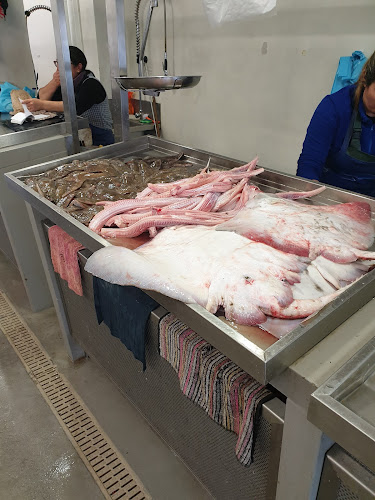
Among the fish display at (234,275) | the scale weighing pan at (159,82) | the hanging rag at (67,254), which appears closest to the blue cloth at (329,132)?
the scale weighing pan at (159,82)

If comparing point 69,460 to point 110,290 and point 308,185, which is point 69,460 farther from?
point 308,185

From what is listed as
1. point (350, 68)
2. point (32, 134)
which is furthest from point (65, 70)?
point (350, 68)

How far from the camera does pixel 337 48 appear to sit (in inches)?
112

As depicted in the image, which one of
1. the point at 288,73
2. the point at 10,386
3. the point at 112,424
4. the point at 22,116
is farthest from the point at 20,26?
the point at 112,424

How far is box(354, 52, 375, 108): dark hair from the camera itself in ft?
6.30

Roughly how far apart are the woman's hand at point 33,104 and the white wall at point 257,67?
65.2 inches

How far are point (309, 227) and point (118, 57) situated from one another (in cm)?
175

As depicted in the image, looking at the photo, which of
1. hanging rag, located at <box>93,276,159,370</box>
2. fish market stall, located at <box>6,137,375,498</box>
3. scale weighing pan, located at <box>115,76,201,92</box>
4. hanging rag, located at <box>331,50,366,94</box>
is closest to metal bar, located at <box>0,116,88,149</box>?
fish market stall, located at <box>6,137,375,498</box>

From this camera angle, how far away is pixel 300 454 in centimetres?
97

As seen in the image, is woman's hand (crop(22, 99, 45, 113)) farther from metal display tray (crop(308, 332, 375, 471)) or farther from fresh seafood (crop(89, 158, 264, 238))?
metal display tray (crop(308, 332, 375, 471))

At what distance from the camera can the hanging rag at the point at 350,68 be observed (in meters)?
2.68

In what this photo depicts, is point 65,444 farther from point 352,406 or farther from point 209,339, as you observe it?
point 352,406

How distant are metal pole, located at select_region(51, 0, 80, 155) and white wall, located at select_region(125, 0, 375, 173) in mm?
1707

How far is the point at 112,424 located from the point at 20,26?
15.9ft
